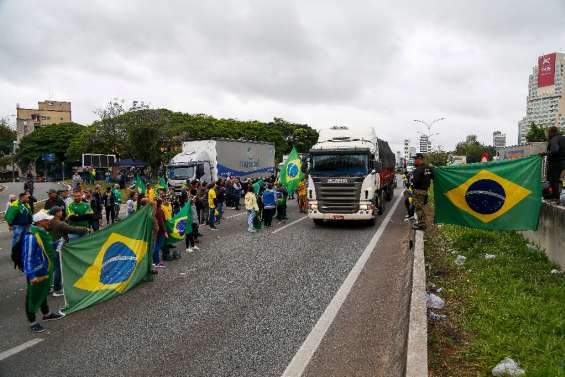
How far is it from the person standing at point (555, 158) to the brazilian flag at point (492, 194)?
75 centimetres

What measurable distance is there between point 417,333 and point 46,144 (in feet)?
275

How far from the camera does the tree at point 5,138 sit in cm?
7756

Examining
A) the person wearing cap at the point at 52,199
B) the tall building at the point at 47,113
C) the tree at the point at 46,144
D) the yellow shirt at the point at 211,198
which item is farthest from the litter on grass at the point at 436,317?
the tall building at the point at 47,113

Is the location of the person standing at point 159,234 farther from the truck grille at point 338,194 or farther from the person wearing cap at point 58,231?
the truck grille at point 338,194

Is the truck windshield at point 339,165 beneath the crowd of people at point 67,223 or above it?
above

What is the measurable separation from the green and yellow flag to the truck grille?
5909mm

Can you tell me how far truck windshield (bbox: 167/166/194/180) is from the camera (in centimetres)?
2434

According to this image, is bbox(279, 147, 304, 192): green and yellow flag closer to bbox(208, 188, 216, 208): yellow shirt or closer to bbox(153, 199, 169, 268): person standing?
bbox(208, 188, 216, 208): yellow shirt

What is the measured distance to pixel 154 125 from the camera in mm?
38812

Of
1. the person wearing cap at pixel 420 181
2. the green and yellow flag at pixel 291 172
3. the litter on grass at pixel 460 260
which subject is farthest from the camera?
the green and yellow flag at pixel 291 172

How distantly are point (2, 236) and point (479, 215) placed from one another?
15.7 m

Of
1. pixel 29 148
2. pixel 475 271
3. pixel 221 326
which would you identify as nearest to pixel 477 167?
pixel 475 271

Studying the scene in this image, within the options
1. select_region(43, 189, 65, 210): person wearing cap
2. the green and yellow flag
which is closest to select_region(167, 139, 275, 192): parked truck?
the green and yellow flag

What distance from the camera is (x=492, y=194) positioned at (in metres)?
8.03
